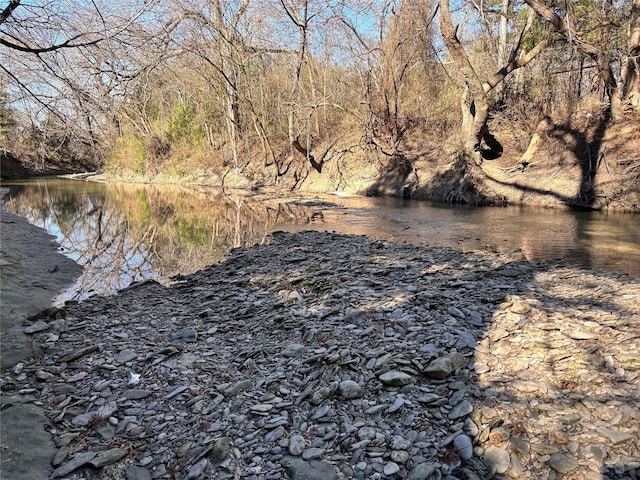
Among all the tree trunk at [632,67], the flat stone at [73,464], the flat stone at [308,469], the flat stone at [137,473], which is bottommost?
the flat stone at [73,464]

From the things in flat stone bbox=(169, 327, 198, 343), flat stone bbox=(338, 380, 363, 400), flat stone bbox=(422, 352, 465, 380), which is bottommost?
flat stone bbox=(169, 327, 198, 343)

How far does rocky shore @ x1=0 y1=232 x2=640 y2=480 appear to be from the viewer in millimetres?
2354

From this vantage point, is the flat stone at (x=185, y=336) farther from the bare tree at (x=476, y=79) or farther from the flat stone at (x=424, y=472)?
the bare tree at (x=476, y=79)

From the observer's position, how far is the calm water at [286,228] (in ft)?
25.6

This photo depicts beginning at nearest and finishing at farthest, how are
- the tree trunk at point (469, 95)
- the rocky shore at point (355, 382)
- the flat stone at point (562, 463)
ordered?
the flat stone at point (562, 463)
the rocky shore at point (355, 382)
the tree trunk at point (469, 95)

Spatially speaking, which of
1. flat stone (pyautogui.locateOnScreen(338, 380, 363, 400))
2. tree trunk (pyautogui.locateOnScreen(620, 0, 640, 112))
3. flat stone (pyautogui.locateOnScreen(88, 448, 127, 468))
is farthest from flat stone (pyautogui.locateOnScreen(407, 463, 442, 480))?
tree trunk (pyautogui.locateOnScreen(620, 0, 640, 112))

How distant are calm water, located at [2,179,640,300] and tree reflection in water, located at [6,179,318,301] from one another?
26 mm

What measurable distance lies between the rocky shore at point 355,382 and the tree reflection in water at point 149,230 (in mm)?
2597

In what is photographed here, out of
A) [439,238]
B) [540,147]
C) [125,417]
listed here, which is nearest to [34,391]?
[125,417]

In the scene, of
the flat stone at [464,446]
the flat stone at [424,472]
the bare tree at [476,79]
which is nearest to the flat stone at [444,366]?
the flat stone at [464,446]

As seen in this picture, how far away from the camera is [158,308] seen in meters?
5.55

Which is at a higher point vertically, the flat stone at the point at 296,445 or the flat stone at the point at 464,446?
the flat stone at the point at 464,446

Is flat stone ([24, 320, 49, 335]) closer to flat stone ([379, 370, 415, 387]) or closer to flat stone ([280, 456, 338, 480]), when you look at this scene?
flat stone ([280, 456, 338, 480])

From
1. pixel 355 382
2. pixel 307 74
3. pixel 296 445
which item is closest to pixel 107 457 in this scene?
pixel 296 445
